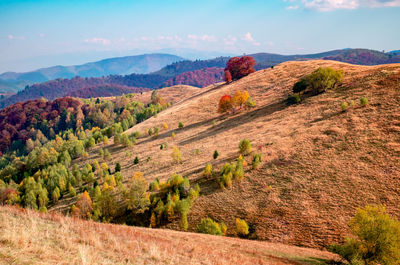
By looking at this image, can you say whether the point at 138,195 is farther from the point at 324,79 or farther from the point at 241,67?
the point at 241,67

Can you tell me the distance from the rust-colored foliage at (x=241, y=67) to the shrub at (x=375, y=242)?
112m

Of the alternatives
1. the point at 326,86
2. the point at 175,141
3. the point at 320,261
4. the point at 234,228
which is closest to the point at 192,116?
the point at 175,141

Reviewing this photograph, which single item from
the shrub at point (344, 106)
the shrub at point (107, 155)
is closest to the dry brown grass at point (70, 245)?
the shrub at point (344, 106)

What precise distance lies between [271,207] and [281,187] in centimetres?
432

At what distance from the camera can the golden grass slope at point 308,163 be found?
2534 centimetres

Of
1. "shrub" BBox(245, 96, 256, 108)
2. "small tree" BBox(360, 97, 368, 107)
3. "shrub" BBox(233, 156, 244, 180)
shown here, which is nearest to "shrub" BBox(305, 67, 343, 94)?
"small tree" BBox(360, 97, 368, 107)

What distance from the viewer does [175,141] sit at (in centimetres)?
6575

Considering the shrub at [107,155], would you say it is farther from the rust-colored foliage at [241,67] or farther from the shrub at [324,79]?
Result: the rust-colored foliage at [241,67]

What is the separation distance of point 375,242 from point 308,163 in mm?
17699

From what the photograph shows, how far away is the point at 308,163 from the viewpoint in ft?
111

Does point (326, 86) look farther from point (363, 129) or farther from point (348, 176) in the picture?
point (348, 176)

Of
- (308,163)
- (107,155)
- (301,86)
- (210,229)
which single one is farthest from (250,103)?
(210,229)

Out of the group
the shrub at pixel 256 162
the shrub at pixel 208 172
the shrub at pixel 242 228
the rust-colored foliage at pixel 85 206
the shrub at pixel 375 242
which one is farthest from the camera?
the rust-colored foliage at pixel 85 206

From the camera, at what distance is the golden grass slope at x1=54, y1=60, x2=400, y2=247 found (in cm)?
2534
